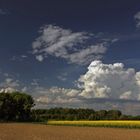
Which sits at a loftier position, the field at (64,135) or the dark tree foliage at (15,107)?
the dark tree foliage at (15,107)

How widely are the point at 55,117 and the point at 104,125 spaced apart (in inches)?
2485

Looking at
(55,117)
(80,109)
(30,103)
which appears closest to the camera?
(30,103)

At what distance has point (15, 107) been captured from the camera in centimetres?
13075

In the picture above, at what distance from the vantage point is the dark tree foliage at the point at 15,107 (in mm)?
127188

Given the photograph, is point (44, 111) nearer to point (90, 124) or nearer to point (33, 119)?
point (33, 119)

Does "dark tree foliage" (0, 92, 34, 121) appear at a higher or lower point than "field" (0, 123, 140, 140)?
higher

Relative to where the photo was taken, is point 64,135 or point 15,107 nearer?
point 64,135

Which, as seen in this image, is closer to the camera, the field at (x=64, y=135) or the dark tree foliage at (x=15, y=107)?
the field at (x=64, y=135)

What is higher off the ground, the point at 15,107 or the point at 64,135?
the point at 15,107

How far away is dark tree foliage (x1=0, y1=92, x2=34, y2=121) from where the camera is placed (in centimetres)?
12719

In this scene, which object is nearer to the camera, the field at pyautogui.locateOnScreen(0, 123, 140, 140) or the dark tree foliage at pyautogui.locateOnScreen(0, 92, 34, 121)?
the field at pyautogui.locateOnScreen(0, 123, 140, 140)

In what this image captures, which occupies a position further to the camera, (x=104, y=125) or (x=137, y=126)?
(x=104, y=125)

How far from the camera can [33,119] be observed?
127062 mm

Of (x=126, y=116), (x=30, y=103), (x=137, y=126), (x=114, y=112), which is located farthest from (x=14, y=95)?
(x=137, y=126)
